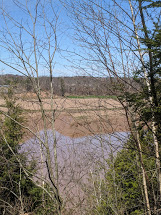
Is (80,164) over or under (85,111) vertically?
under

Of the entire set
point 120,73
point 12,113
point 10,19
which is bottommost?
point 12,113

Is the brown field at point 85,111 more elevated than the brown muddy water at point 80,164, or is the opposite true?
the brown field at point 85,111

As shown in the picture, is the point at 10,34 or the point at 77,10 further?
the point at 10,34

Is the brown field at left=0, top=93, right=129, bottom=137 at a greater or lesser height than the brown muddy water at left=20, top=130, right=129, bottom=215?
greater

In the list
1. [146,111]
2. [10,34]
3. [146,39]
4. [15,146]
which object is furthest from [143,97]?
[15,146]

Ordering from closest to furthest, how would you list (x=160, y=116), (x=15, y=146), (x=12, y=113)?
(x=160, y=116) < (x=15, y=146) < (x=12, y=113)

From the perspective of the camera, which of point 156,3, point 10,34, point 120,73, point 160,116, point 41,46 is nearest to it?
point 156,3

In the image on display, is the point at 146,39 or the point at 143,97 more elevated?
the point at 146,39

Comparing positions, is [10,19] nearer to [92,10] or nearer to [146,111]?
[92,10]

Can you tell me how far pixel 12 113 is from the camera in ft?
46.4

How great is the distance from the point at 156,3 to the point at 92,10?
70.6 inches

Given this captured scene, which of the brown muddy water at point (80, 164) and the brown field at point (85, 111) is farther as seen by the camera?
the brown muddy water at point (80, 164)

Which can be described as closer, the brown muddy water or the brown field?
the brown field

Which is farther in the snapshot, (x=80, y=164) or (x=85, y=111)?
(x=80, y=164)
